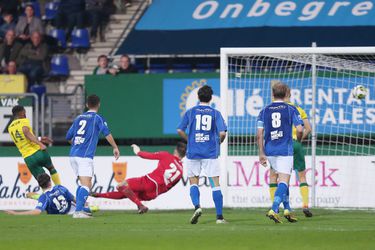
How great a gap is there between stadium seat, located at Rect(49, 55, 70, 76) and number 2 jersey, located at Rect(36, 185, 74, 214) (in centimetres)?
840

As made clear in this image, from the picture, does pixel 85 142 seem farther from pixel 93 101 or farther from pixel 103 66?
pixel 103 66

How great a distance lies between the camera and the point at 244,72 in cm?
2264

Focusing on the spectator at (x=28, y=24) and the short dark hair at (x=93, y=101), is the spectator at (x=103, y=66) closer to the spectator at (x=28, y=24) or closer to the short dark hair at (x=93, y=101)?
the spectator at (x=28, y=24)

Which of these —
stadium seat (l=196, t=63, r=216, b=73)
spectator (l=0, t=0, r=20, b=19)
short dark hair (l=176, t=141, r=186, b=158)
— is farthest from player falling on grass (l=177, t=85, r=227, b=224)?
spectator (l=0, t=0, r=20, b=19)

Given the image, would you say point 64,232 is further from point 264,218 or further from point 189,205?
point 189,205

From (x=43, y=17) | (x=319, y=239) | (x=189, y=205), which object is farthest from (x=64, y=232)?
(x=43, y=17)

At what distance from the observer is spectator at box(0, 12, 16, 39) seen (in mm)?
28656

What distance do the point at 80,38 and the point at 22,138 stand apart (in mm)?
7841

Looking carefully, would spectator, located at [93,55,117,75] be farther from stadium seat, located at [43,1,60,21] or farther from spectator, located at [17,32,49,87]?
stadium seat, located at [43,1,60,21]

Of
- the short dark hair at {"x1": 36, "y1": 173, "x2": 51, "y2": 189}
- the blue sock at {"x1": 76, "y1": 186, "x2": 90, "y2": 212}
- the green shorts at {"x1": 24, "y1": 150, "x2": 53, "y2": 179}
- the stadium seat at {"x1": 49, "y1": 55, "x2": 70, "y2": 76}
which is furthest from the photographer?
the stadium seat at {"x1": 49, "y1": 55, "x2": 70, "y2": 76}

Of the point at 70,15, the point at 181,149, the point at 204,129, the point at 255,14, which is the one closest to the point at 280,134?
the point at 204,129

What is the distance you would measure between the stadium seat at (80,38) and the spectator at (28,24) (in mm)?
808

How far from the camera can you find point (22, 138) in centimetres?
2030

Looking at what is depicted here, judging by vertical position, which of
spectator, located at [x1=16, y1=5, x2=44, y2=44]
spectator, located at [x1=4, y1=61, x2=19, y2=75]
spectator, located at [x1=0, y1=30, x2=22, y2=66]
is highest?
spectator, located at [x1=16, y1=5, x2=44, y2=44]
